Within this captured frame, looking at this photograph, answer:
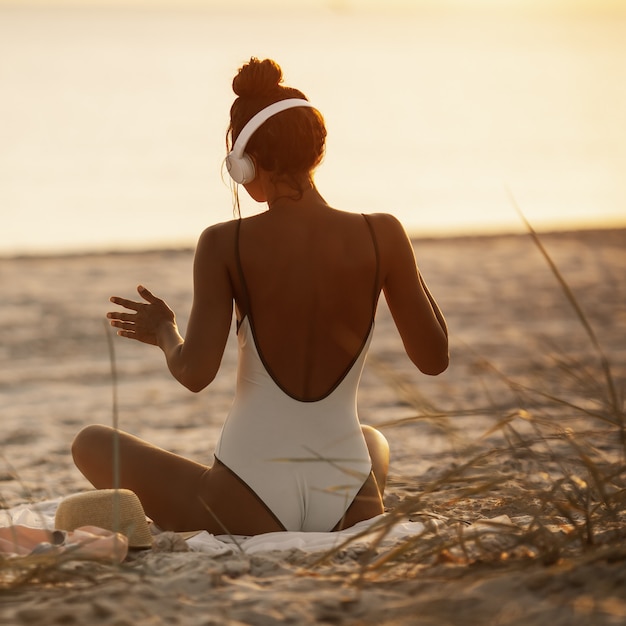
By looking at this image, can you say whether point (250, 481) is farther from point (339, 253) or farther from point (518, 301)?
point (518, 301)

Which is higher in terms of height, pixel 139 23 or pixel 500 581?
pixel 139 23

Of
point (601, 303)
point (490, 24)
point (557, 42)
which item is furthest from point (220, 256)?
point (490, 24)

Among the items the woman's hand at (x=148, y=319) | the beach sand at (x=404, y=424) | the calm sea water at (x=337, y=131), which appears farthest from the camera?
the calm sea water at (x=337, y=131)

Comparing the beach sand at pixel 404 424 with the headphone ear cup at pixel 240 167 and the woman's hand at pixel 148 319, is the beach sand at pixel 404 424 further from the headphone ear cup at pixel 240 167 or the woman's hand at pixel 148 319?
the headphone ear cup at pixel 240 167

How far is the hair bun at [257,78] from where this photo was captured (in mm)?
3014

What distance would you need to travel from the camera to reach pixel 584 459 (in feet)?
7.91

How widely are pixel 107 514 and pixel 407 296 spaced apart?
93 cm

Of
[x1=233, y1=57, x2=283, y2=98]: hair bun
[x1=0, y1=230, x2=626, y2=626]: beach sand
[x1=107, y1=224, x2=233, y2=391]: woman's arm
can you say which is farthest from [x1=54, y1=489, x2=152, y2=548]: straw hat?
[x1=233, y1=57, x2=283, y2=98]: hair bun

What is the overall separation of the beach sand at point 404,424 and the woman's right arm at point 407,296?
18 cm

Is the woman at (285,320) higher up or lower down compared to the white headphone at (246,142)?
lower down

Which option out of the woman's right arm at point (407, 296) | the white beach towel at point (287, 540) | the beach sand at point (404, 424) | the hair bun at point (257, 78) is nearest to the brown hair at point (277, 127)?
the hair bun at point (257, 78)

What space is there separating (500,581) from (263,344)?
3.07 ft

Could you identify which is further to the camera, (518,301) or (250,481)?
Result: (518,301)

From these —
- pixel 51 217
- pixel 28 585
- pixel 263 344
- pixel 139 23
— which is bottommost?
pixel 28 585
